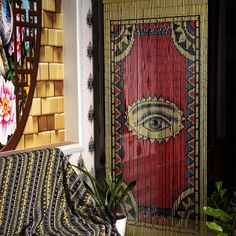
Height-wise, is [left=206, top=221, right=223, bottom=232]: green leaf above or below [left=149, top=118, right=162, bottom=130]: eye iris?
below

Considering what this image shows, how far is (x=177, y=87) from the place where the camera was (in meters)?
4.22

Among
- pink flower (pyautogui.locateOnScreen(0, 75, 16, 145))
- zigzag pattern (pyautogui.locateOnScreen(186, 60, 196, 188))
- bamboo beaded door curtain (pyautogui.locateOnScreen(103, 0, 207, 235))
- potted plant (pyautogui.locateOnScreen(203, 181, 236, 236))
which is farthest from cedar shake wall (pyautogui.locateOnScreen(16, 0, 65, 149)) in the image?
potted plant (pyautogui.locateOnScreen(203, 181, 236, 236))

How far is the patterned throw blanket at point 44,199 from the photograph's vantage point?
131 inches

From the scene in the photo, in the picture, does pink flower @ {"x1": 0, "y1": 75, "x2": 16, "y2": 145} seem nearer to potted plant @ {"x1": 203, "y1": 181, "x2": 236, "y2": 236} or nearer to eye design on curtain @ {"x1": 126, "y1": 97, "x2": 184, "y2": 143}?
eye design on curtain @ {"x1": 126, "y1": 97, "x2": 184, "y2": 143}

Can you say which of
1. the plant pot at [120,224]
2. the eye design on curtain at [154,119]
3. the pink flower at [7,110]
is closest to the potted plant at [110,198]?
the plant pot at [120,224]

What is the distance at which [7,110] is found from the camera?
3.81m

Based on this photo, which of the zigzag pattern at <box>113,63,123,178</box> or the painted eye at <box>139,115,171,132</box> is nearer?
the painted eye at <box>139,115,171,132</box>

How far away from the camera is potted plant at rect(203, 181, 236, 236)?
3504 millimetres

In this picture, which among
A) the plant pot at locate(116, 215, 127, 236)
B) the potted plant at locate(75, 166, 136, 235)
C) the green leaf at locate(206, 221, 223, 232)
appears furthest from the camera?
the plant pot at locate(116, 215, 127, 236)

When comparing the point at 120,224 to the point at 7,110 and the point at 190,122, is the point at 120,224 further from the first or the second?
the point at 7,110

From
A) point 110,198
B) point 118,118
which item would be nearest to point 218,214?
point 110,198

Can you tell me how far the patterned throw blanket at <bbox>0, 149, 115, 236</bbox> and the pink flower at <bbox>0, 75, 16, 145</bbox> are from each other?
365 mm

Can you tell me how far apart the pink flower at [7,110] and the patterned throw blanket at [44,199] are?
1.20 feet

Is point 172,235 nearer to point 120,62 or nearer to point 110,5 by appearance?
point 120,62
